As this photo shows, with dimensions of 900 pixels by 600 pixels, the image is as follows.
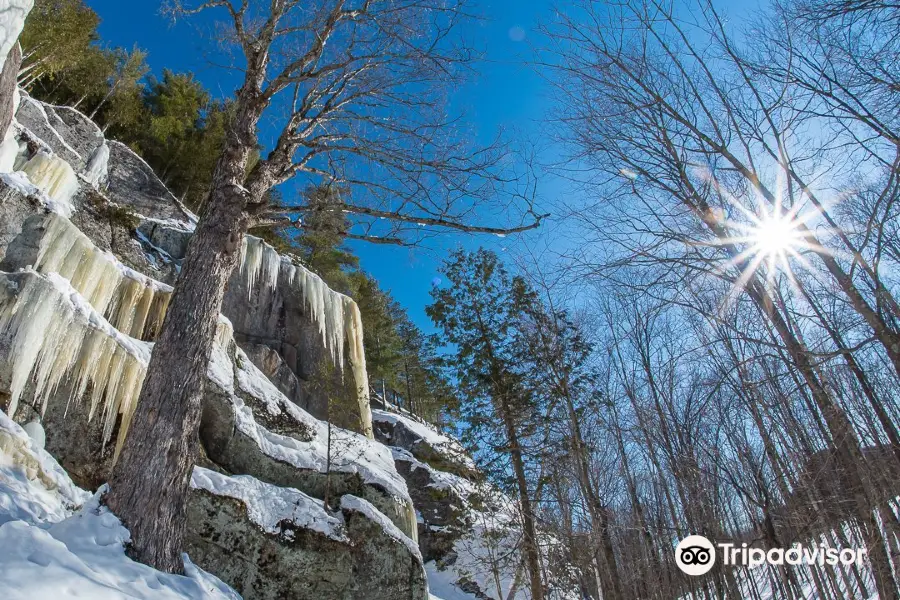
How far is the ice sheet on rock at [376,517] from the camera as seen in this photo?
22.2 ft

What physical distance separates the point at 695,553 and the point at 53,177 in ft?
38.3

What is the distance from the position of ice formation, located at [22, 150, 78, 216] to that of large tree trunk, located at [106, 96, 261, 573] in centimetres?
697

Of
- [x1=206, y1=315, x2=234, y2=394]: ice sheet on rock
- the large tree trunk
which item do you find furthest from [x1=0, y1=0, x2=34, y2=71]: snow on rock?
[x1=206, y1=315, x2=234, y2=394]: ice sheet on rock

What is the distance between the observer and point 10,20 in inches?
80.1

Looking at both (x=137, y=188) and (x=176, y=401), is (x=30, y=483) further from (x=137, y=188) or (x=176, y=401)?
(x=137, y=188)

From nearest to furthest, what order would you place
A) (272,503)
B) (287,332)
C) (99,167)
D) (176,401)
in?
(176,401) → (272,503) → (287,332) → (99,167)

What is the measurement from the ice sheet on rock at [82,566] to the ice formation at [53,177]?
26.4ft

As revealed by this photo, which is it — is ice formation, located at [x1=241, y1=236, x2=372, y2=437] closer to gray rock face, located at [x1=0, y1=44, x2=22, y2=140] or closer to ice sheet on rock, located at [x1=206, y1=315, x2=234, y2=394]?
ice sheet on rock, located at [x1=206, y1=315, x2=234, y2=394]

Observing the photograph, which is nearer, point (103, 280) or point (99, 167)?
point (103, 280)

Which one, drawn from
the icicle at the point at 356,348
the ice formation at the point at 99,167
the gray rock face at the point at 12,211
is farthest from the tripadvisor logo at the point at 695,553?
the ice formation at the point at 99,167

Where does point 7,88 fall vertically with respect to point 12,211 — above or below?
below

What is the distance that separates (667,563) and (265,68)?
9.22 m

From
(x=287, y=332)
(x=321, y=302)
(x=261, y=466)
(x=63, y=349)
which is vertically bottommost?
(x=261, y=466)

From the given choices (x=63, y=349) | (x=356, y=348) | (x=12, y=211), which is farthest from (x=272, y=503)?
(x=356, y=348)
